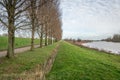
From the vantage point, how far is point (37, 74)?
32.2ft

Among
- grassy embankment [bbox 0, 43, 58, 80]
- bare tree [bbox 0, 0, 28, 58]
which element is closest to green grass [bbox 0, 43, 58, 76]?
grassy embankment [bbox 0, 43, 58, 80]

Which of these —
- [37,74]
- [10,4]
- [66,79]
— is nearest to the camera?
[37,74]

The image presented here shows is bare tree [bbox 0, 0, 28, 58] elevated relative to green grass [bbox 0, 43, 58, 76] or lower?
elevated

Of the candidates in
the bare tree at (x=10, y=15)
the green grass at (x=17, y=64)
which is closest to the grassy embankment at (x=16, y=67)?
the green grass at (x=17, y=64)

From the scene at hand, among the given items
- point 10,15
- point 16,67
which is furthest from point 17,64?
point 10,15

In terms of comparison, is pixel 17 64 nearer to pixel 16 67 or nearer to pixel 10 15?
pixel 16 67

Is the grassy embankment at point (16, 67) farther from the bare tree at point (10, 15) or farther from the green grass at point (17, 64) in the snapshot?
the bare tree at point (10, 15)

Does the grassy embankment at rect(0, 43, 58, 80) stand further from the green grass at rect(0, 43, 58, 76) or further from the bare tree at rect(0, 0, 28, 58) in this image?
the bare tree at rect(0, 0, 28, 58)

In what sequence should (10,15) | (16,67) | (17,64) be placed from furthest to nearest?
(10,15), (17,64), (16,67)

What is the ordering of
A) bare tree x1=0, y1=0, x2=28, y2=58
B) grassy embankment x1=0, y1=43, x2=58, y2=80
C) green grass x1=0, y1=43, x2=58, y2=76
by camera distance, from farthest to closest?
bare tree x1=0, y1=0, x2=28, y2=58
green grass x1=0, y1=43, x2=58, y2=76
grassy embankment x1=0, y1=43, x2=58, y2=80

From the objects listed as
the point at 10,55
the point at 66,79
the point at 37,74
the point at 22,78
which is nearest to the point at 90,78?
the point at 66,79

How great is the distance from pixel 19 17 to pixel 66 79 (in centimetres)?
830

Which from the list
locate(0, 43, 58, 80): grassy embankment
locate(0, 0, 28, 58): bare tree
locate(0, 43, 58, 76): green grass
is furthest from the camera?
locate(0, 0, 28, 58): bare tree

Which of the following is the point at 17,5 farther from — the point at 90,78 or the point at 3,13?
the point at 90,78
